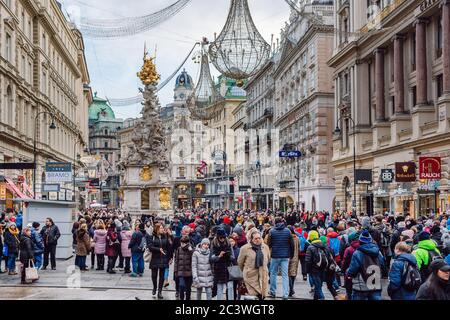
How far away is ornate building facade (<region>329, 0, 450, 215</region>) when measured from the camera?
37.3 m

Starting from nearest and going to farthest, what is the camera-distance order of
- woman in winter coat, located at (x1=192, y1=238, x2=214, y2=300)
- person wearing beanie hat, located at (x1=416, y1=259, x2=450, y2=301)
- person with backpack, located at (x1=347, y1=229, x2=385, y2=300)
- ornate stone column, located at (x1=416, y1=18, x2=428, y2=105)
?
person wearing beanie hat, located at (x1=416, y1=259, x2=450, y2=301) < person with backpack, located at (x1=347, y1=229, x2=385, y2=300) < woman in winter coat, located at (x1=192, y1=238, x2=214, y2=300) < ornate stone column, located at (x1=416, y1=18, x2=428, y2=105)

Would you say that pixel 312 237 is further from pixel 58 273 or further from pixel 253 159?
pixel 253 159

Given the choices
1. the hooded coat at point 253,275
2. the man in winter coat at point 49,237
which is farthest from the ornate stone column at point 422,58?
the hooded coat at point 253,275

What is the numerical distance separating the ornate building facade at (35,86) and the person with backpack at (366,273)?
29.8 metres

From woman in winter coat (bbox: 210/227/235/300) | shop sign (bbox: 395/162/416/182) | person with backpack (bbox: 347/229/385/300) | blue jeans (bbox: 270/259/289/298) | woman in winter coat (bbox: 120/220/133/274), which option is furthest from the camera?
shop sign (bbox: 395/162/416/182)

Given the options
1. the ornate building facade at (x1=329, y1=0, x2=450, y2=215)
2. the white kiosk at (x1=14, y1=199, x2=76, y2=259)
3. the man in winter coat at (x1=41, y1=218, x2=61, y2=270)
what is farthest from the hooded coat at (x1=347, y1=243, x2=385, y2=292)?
the ornate building facade at (x1=329, y1=0, x2=450, y2=215)

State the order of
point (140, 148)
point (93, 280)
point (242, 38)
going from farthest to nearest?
point (140, 148) → point (93, 280) → point (242, 38)

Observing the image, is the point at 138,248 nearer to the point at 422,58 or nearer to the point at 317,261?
the point at 317,261

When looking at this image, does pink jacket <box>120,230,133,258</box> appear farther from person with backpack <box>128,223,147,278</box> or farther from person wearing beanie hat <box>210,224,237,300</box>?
person wearing beanie hat <box>210,224,237,300</box>

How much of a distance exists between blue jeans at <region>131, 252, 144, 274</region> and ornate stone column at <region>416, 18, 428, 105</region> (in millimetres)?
23295

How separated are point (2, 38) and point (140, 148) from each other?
1658 cm

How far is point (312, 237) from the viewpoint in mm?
15695

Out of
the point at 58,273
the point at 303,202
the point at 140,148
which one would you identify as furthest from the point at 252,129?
the point at 58,273

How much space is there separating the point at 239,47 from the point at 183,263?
4.71m
